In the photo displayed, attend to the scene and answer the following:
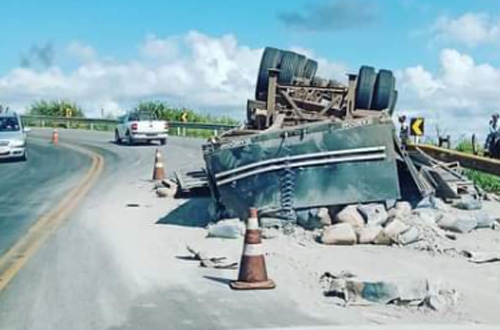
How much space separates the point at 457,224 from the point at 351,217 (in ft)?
5.58

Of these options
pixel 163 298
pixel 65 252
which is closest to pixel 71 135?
pixel 65 252

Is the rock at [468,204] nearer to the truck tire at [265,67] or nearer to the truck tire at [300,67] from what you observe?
the truck tire at [300,67]

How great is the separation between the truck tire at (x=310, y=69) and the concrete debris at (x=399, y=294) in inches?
368

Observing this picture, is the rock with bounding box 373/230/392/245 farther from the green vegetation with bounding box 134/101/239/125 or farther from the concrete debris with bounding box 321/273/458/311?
the green vegetation with bounding box 134/101/239/125

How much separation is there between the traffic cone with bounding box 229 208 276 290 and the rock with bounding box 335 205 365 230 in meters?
4.10

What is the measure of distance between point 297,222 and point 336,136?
1.53m

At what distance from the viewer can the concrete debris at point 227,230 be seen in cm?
1430

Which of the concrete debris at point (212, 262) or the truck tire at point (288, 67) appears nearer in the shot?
the concrete debris at point (212, 262)

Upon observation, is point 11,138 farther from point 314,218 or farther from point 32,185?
point 314,218

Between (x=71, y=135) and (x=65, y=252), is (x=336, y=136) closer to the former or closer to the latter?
(x=65, y=252)

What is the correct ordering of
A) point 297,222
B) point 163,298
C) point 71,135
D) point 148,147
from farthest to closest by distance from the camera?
1. point 71,135
2. point 148,147
3. point 297,222
4. point 163,298

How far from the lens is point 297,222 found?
1477 centimetres

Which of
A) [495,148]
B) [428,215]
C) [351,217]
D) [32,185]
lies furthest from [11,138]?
[428,215]

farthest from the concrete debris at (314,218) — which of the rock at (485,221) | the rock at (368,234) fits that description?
the rock at (485,221)
